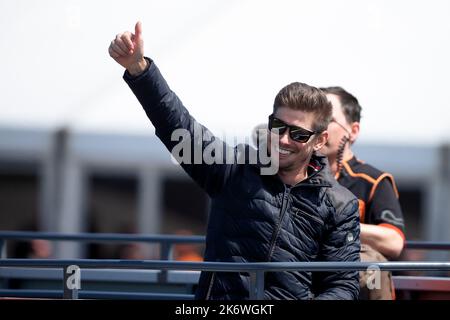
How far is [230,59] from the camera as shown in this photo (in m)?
8.92

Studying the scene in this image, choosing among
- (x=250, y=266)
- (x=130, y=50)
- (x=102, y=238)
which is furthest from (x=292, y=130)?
(x=102, y=238)

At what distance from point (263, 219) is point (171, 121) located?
19.1 inches

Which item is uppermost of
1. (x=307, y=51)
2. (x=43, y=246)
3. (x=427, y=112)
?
(x=307, y=51)

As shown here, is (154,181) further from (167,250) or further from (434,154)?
(167,250)

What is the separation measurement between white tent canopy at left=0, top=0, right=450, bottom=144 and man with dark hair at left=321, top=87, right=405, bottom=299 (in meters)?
4.04

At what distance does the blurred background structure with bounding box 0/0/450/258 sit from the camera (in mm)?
8688

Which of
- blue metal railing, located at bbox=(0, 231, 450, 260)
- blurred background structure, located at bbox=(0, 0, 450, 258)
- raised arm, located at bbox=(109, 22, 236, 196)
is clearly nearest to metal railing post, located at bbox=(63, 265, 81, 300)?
raised arm, located at bbox=(109, 22, 236, 196)

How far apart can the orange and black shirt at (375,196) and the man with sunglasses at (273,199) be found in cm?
78

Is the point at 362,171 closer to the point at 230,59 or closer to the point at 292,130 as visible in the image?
the point at 292,130

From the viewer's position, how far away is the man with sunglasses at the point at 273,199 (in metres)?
Answer: 3.33

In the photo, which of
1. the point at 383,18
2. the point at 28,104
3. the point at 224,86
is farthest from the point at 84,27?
the point at 383,18

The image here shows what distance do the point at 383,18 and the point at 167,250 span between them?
15.2ft

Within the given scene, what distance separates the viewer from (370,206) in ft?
14.2

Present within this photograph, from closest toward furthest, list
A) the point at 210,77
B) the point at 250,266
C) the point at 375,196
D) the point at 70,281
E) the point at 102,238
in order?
the point at 250,266
the point at 70,281
the point at 375,196
the point at 102,238
the point at 210,77
